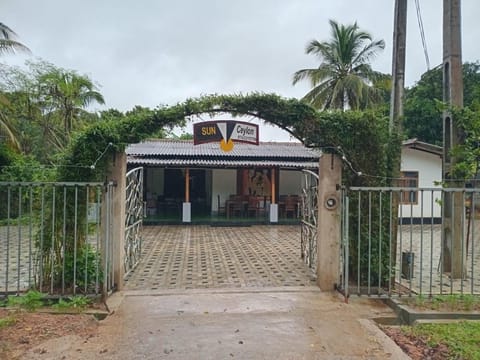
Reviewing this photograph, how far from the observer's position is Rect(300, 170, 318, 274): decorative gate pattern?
6.54 metres

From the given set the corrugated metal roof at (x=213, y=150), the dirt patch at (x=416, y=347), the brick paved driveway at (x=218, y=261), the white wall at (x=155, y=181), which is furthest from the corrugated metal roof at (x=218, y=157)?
the dirt patch at (x=416, y=347)

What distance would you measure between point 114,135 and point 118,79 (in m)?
21.2

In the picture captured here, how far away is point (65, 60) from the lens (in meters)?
21.8

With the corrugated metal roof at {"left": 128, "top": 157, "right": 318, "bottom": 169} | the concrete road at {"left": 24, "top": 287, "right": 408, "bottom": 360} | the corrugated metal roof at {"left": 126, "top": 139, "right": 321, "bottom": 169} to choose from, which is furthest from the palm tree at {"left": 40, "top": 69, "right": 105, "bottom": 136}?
the concrete road at {"left": 24, "top": 287, "right": 408, "bottom": 360}

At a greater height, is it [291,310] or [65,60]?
[65,60]

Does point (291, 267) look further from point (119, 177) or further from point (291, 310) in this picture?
point (119, 177)

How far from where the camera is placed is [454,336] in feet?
12.3

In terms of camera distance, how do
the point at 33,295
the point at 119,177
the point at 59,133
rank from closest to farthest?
Result: the point at 33,295
the point at 119,177
the point at 59,133

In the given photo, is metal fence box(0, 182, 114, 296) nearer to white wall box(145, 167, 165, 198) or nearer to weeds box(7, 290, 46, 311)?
weeds box(7, 290, 46, 311)

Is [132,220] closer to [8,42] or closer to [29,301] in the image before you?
[29,301]

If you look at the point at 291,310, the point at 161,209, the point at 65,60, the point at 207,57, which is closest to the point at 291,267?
the point at 291,310

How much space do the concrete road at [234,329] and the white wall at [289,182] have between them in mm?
11781

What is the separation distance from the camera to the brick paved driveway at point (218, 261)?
5.95m

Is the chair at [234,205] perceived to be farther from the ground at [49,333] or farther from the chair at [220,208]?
the ground at [49,333]
